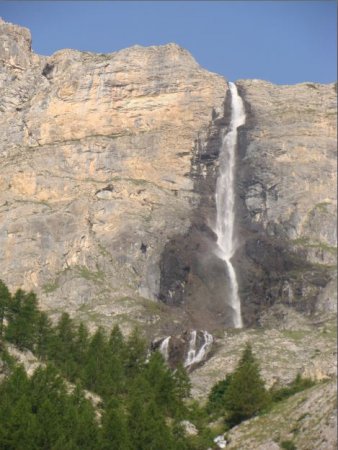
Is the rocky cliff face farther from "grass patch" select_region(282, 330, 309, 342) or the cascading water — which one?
"grass patch" select_region(282, 330, 309, 342)

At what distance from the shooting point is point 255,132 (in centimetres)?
15588

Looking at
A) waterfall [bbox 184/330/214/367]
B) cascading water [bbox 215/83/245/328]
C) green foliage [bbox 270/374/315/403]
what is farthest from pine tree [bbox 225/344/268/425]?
cascading water [bbox 215/83/245/328]

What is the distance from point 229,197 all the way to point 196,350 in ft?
129

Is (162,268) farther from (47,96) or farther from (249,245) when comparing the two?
(47,96)

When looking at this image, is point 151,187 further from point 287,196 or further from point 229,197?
point 287,196

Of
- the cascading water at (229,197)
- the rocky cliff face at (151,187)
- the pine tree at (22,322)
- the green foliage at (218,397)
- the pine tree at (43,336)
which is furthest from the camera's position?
the cascading water at (229,197)

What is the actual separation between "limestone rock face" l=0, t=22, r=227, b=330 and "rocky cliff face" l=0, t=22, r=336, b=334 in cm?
20

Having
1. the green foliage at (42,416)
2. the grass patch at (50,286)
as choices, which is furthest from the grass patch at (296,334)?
the green foliage at (42,416)

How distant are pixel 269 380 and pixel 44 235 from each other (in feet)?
136

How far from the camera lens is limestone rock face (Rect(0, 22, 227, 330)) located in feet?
429

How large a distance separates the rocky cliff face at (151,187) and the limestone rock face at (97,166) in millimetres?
204

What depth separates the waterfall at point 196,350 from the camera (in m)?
117

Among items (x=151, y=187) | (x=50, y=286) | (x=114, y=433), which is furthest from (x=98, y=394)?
(x=151, y=187)

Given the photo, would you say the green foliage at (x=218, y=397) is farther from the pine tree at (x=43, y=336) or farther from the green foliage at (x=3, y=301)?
the green foliage at (x=3, y=301)
